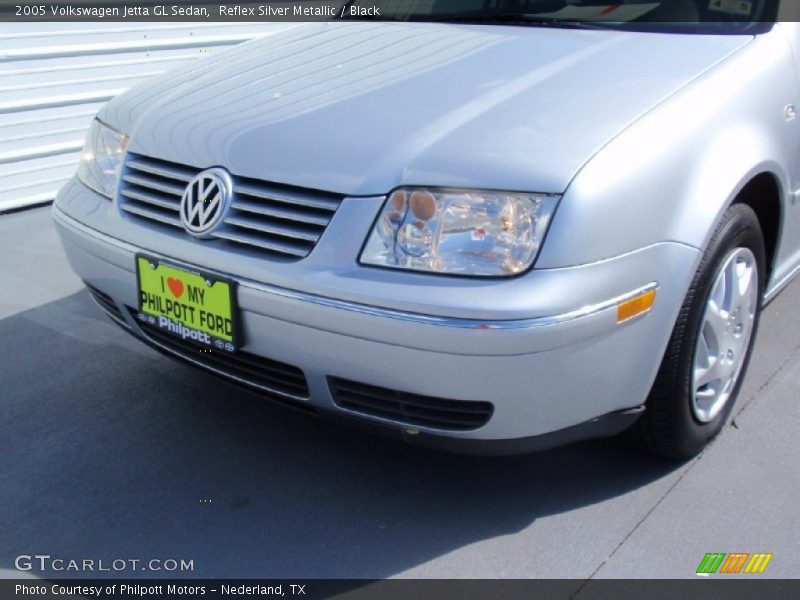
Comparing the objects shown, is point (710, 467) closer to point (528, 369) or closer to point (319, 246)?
point (528, 369)

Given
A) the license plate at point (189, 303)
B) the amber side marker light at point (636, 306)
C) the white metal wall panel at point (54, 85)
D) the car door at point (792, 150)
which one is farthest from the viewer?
the white metal wall panel at point (54, 85)

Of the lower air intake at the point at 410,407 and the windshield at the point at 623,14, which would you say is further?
the windshield at the point at 623,14

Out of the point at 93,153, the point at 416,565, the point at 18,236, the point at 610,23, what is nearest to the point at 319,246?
the point at 416,565

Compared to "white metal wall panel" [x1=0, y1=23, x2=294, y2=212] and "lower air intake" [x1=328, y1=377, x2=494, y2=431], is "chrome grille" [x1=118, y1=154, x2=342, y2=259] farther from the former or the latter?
"white metal wall panel" [x1=0, y1=23, x2=294, y2=212]

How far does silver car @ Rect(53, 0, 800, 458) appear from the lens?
2078mm

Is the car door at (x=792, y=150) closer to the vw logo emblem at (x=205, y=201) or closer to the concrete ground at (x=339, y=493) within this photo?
the concrete ground at (x=339, y=493)

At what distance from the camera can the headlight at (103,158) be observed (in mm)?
2758

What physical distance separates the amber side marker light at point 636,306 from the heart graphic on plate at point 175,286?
3.45 ft

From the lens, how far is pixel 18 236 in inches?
183

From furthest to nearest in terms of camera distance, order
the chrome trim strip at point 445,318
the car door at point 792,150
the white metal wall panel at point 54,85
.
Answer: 1. the white metal wall panel at point 54,85
2. the car door at point 792,150
3. the chrome trim strip at point 445,318

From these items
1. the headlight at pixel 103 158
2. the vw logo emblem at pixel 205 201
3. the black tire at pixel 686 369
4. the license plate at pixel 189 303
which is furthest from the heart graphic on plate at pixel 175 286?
the black tire at pixel 686 369

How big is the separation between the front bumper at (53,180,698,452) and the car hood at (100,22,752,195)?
27 cm

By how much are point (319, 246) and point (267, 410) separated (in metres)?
0.94

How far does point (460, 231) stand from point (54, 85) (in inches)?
149
